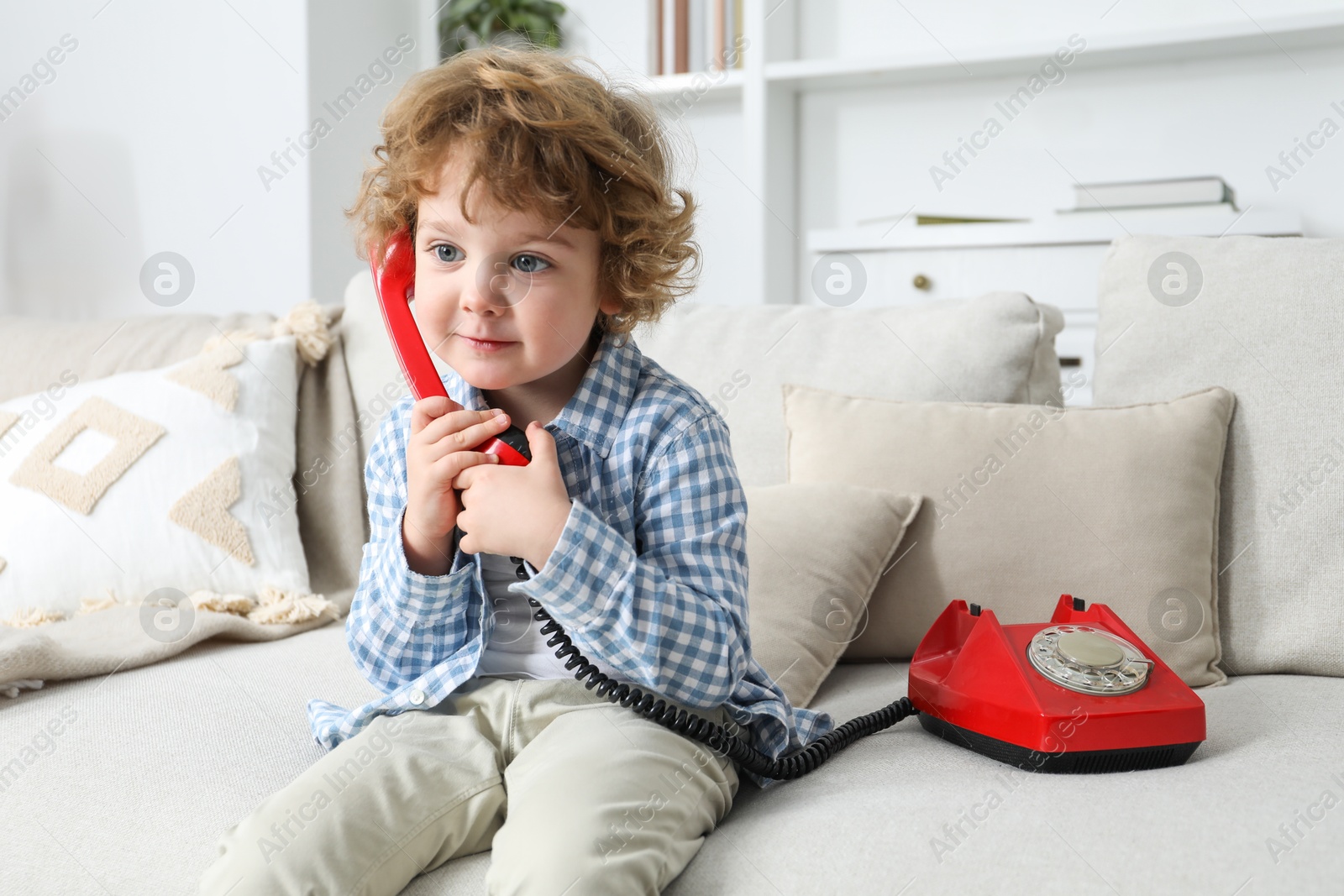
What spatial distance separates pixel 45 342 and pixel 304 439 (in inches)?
19.1

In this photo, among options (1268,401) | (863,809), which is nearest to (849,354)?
(1268,401)

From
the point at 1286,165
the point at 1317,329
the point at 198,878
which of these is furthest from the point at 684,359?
the point at 1286,165

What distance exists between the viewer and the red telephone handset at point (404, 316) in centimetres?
92

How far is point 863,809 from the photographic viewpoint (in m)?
0.80

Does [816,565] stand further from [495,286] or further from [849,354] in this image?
[495,286]

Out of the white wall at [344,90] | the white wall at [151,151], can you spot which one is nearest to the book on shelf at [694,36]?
the white wall at [344,90]

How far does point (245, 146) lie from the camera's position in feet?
8.17

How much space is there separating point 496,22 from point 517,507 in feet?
7.22

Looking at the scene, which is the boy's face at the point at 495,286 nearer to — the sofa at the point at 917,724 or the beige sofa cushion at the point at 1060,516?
the sofa at the point at 917,724

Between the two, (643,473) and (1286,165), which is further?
(1286,165)

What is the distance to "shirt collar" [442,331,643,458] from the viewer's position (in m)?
0.91

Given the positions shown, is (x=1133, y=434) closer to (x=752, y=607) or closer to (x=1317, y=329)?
(x=1317, y=329)

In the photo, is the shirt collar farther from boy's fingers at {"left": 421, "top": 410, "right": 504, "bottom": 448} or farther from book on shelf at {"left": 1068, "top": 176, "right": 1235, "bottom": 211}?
book on shelf at {"left": 1068, "top": 176, "right": 1235, "bottom": 211}

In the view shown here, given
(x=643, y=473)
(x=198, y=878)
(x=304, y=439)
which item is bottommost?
(x=198, y=878)
